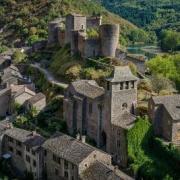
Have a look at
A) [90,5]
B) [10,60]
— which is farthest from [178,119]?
[90,5]

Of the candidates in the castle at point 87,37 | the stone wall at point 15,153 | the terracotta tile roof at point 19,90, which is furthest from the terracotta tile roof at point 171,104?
the terracotta tile roof at point 19,90

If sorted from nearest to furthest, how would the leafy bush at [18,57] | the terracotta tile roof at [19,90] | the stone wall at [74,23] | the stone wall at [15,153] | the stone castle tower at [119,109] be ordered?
1. the stone castle tower at [119,109]
2. the stone wall at [15,153]
3. the terracotta tile roof at [19,90]
4. the stone wall at [74,23]
5. the leafy bush at [18,57]

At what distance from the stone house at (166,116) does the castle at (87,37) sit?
55.8 feet

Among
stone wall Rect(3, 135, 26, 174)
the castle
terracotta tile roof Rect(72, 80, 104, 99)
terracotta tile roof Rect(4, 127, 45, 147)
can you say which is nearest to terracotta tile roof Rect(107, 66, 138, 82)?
terracotta tile roof Rect(72, 80, 104, 99)

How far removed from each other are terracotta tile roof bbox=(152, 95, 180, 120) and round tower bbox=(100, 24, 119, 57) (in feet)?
55.0

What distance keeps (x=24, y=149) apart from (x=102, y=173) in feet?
36.9

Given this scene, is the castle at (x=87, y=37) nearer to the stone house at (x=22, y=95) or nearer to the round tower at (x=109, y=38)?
the round tower at (x=109, y=38)

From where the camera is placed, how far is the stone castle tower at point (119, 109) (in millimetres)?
48969

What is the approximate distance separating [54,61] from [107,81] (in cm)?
2462

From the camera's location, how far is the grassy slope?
117 metres

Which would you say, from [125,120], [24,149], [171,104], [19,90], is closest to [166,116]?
[171,104]

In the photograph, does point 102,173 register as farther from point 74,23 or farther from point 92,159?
point 74,23

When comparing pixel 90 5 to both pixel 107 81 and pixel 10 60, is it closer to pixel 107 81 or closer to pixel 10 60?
pixel 10 60

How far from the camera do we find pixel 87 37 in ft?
221
